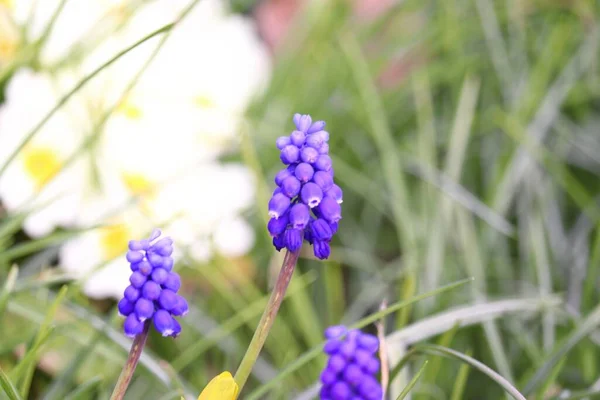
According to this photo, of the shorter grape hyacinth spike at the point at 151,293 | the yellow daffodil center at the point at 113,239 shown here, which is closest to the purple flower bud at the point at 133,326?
the shorter grape hyacinth spike at the point at 151,293

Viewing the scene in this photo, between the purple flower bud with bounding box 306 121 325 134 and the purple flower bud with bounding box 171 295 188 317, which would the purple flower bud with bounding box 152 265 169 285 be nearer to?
the purple flower bud with bounding box 171 295 188 317

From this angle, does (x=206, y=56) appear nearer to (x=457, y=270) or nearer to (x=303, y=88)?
(x=303, y=88)

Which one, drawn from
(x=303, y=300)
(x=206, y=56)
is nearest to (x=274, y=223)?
(x=303, y=300)

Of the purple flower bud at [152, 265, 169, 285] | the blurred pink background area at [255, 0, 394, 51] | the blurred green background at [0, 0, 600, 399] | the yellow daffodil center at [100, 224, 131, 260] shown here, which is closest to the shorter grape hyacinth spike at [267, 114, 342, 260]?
the purple flower bud at [152, 265, 169, 285]

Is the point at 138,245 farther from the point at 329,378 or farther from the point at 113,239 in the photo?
the point at 113,239

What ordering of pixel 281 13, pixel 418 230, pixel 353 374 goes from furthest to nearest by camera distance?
pixel 281 13 < pixel 418 230 < pixel 353 374

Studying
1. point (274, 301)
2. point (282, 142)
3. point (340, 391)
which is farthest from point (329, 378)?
point (282, 142)
